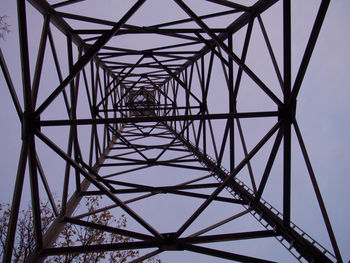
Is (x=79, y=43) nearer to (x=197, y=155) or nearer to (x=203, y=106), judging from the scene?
(x=203, y=106)

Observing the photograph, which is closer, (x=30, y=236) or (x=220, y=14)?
(x=220, y=14)

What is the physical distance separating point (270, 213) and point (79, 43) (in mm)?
5791

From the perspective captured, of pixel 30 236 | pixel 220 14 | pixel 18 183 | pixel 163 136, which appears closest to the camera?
pixel 18 183

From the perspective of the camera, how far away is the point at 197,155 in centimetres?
742

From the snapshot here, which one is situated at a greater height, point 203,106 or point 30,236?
point 30,236

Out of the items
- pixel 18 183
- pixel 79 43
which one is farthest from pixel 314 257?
pixel 79 43

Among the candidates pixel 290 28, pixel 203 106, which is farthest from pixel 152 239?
pixel 203 106

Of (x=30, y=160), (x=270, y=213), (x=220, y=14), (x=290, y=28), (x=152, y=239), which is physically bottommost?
(x=270, y=213)

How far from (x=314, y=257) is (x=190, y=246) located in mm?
1667

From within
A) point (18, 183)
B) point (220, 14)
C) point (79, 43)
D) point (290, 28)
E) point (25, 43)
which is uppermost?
point (79, 43)

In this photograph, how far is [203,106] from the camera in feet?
22.7

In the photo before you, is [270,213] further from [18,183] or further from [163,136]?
[163,136]

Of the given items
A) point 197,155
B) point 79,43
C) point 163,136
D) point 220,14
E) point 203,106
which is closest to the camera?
point 220,14

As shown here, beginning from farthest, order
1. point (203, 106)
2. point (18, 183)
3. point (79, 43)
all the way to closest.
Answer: point (203, 106)
point (79, 43)
point (18, 183)
